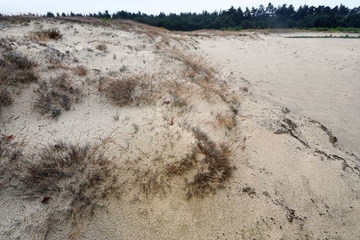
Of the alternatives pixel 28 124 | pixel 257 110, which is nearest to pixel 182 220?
pixel 28 124

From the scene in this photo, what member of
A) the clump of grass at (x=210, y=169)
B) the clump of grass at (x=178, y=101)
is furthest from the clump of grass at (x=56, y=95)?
the clump of grass at (x=210, y=169)

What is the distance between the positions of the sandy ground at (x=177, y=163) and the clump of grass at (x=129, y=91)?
53mm

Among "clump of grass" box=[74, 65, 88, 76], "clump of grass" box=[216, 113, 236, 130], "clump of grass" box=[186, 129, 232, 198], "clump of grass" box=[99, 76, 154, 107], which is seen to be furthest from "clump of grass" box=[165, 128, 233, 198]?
"clump of grass" box=[74, 65, 88, 76]

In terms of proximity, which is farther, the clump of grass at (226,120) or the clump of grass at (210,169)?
the clump of grass at (226,120)

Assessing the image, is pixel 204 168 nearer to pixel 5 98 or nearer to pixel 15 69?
pixel 5 98

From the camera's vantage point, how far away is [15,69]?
131 inches

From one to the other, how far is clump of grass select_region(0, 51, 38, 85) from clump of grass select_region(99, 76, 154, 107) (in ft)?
3.81

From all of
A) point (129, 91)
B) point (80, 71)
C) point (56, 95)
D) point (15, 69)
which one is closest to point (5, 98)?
point (56, 95)

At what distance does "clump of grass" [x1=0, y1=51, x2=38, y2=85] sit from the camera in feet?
10.1

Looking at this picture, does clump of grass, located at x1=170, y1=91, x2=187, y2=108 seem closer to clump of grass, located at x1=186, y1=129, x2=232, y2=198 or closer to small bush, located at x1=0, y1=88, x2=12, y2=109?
clump of grass, located at x1=186, y1=129, x2=232, y2=198

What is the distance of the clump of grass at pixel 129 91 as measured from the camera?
10.8ft

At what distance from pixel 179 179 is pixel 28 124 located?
7.02 feet

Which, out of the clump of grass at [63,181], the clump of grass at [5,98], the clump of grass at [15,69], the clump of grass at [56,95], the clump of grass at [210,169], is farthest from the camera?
the clump of grass at [15,69]

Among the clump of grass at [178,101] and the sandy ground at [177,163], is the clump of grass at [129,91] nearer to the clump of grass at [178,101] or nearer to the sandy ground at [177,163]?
the sandy ground at [177,163]
